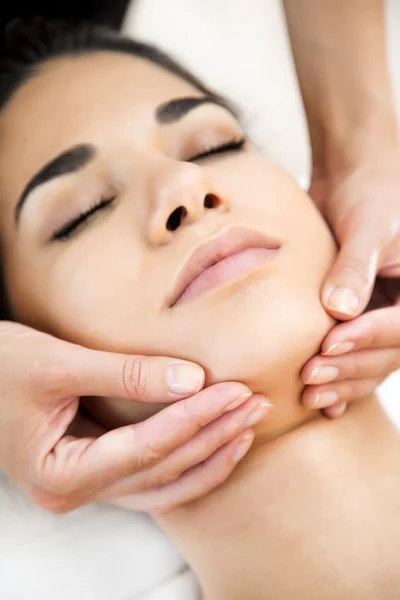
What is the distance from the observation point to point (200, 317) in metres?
0.73

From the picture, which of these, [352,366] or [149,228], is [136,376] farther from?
[352,366]

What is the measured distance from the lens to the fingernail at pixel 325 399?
2.54ft

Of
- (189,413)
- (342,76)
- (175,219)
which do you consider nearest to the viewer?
(189,413)

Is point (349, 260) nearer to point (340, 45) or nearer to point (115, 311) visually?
point (115, 311)

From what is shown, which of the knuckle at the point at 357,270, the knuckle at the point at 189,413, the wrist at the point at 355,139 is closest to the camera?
the knuckle at the point at 189,413

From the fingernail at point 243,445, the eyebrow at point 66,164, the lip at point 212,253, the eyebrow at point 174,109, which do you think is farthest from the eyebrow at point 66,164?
the fingernail at point 243,445

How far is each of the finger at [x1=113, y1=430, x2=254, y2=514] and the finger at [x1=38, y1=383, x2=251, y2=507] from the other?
0.20 ft

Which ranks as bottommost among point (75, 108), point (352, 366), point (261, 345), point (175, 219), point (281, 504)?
point (281, 504)

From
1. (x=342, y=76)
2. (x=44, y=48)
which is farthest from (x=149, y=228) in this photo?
(x=342, y=76)

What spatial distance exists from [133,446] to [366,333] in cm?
34

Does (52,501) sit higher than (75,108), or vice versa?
(75,108)

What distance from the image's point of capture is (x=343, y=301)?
750 millimetres

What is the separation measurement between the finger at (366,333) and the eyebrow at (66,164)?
1.38ft

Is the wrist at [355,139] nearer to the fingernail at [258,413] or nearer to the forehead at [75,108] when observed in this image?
the forehead at [75,108]
